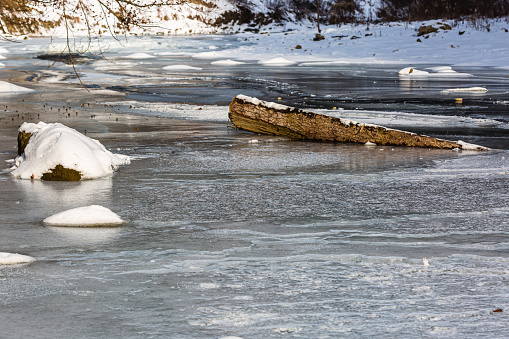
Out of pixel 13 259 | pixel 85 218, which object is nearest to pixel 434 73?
pixel 85 218

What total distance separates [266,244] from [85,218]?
1.74m

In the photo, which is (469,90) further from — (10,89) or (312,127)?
(10,89)

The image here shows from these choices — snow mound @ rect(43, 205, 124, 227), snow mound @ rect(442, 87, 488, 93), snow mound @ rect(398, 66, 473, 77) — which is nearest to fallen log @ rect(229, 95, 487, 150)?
snow mound @ rect(43, 205, 124, 227)

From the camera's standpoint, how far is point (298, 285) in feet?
14.3

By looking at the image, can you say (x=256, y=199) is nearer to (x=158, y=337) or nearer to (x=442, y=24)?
(x=158, y=337)

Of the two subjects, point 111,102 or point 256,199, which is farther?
point 111,102

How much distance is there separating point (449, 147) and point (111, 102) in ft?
33.2

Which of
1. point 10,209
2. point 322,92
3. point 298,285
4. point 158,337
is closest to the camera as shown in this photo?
point 158,337

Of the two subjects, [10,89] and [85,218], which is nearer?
[85,218]

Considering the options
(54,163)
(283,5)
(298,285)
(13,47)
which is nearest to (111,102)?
(54,163)

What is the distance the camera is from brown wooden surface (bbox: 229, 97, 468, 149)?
10.4 metres

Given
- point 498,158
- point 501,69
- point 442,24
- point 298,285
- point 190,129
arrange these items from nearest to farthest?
1. point 298,285
2. point 498,158
3. point 190,129
4. point 501,69
5. point 442,24

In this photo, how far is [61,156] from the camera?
26.2 feet

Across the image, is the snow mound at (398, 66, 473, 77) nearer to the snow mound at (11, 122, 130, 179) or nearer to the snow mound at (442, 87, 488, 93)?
the snow mound at (442, 87, 488, 93)
